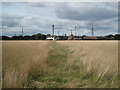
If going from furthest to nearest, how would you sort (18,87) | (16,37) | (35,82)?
(16,37) → (35,82) → (18,87)

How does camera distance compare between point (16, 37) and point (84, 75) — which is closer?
point (84, 75)

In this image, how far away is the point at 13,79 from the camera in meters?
4.01

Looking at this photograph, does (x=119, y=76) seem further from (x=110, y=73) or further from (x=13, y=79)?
(x=13, y=79)

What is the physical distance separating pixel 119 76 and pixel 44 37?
79434mm

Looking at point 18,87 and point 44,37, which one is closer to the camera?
point 18,87

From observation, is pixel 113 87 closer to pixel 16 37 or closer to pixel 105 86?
pixel 105 86

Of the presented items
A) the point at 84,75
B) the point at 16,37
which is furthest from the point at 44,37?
the point at 84,75

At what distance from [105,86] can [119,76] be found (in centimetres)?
120

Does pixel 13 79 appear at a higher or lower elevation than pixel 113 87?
higher

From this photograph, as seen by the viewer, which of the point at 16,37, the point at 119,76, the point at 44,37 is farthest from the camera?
the point at 44,37

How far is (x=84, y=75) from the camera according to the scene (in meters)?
5.19

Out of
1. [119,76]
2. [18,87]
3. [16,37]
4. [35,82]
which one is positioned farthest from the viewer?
[16,37]

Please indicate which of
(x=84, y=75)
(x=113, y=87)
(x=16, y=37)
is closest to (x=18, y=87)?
(x=84, y=75)

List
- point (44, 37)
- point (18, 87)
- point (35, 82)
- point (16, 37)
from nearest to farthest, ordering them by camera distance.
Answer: point (18, 87) → point (35, 82) → point (16, 37) → point (44, 37)
